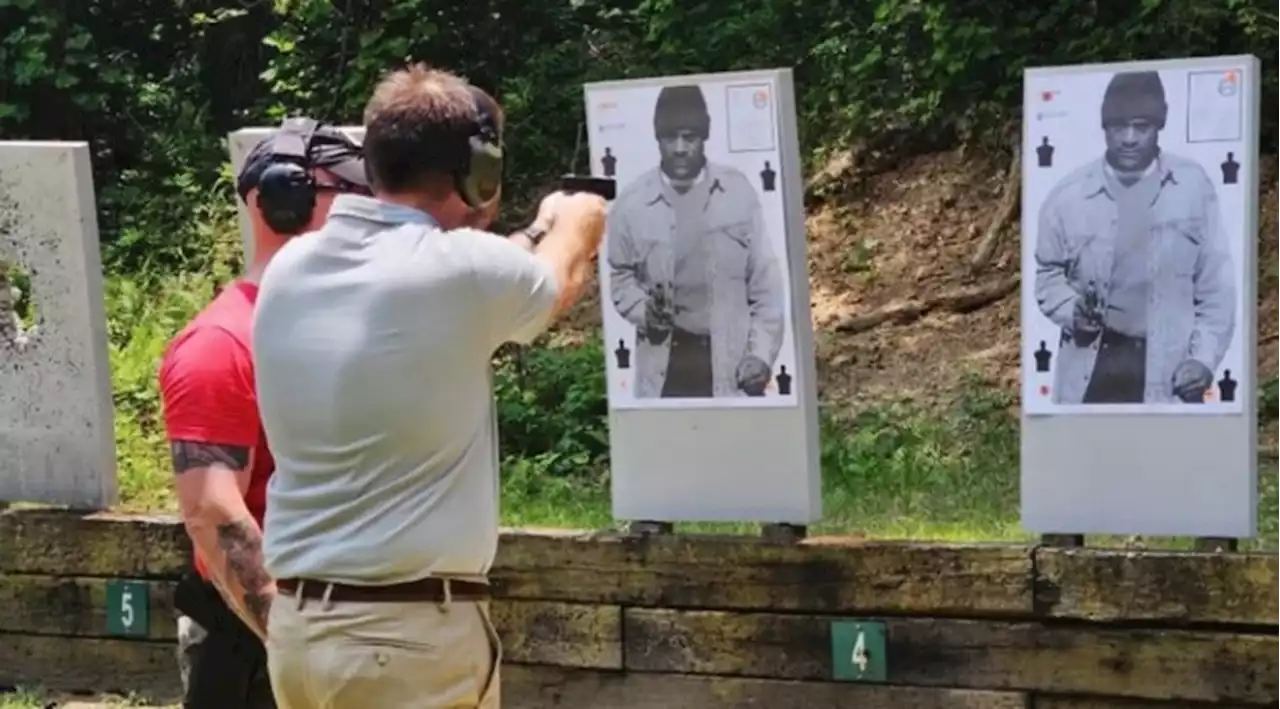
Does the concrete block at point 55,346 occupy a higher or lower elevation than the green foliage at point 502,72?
lower

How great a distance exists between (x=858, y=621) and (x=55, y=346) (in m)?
2.62

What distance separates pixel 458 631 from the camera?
2877mm

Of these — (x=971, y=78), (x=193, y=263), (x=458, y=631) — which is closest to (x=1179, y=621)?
(x=458, y=631)

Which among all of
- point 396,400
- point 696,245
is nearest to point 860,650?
point 696,245

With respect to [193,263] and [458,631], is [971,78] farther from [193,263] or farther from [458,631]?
[458,631]


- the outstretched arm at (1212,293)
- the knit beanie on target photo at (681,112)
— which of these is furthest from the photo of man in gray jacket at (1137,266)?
the knit beanie on target photo at (681,112)

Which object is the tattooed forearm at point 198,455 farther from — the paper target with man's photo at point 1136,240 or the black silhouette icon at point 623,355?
the paper target with man's photo at point 1136,240

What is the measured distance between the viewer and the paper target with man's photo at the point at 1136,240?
14.4ft

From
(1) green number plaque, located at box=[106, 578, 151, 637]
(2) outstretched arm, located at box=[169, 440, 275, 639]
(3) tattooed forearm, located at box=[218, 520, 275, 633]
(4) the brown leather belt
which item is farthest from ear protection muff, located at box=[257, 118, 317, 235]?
(1) green number plaque, located at box=[106, 578, 151, 637]

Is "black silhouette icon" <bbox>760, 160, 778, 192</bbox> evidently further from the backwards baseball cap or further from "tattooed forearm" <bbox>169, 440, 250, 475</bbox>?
"tattooed forearm" <bbox>169, 440, 250, 475</bbox>

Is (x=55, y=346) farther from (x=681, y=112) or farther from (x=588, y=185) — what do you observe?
(x=588, y=185)

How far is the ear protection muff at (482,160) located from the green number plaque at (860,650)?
2.31 meters

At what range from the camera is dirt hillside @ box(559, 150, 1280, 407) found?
8336 millimetres

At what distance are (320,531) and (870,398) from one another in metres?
5.48
